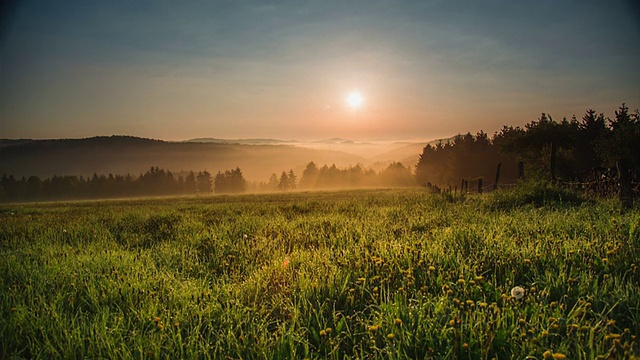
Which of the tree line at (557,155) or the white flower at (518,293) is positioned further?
the tree line at (557,155)

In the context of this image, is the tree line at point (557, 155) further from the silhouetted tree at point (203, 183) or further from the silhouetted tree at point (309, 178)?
the silhouetted tree at point (203, 183)

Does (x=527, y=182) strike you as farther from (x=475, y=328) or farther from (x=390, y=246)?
(x=475, y=328)

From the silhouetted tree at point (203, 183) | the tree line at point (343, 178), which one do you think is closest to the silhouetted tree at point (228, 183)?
the silhouetted tree at point (203, 183)

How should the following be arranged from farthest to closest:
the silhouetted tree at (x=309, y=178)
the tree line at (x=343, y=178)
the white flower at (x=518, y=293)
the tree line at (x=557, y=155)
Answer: the silhouetted tree at (x=309, y=178) < the tree line at (x=343, y=178) < the tree line at (x=557, y=155) < the white flower at (x=518, y=293)

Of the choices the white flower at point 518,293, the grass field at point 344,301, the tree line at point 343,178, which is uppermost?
the tree line at point 343,178

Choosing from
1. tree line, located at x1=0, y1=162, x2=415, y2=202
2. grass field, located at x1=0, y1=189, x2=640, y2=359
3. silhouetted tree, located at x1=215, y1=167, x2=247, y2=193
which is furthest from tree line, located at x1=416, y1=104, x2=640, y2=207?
silhouetted tree, located at x1=215, y1=167, x2=247, y2=193

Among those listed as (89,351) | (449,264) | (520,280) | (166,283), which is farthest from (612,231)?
(89,351)

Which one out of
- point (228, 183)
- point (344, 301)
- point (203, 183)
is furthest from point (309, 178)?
point (344, 301)

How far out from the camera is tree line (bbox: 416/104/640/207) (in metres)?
16.2

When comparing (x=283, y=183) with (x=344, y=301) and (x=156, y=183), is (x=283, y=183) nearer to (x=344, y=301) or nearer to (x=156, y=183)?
(x=156, y=183)

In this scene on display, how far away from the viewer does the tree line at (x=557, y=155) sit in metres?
16.2

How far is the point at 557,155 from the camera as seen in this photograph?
49.4m

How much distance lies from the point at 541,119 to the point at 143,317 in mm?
37097

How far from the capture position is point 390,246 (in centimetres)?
519
